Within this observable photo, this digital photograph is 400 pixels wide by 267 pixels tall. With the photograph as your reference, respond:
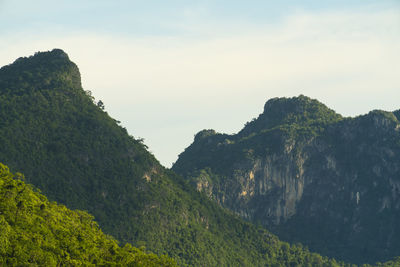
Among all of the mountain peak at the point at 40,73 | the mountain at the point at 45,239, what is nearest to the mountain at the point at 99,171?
the mountain peak at the point at 40,73

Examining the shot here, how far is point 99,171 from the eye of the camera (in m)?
142

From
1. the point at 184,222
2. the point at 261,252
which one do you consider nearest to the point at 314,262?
the point at 261,252

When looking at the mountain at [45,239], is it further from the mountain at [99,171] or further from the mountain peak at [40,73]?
the mountain peak at [40,73]

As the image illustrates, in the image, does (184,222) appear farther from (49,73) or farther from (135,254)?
(135,254)

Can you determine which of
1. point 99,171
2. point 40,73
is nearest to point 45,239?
point 99,171

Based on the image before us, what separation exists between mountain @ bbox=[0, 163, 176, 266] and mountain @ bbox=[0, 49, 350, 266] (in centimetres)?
4199

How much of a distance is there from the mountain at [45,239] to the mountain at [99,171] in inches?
1653

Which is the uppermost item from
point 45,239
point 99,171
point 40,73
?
point 40,73

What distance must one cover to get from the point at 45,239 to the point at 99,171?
64.1 m

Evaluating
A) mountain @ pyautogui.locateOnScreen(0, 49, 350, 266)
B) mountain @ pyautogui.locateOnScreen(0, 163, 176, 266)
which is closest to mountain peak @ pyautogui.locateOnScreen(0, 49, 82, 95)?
mountain @ pyautogui.locateOnScreen(0, 49, 350, 266)

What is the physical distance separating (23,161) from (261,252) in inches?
2506

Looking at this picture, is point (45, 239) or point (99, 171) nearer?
point (45, 239)

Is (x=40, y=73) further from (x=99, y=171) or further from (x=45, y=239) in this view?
(x=45, y=239)

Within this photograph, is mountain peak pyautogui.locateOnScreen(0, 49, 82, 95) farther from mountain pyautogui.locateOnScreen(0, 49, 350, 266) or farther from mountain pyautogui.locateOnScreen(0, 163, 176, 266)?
mountain pyautogui.locateOnScreen(0, 163, 176, 266)
